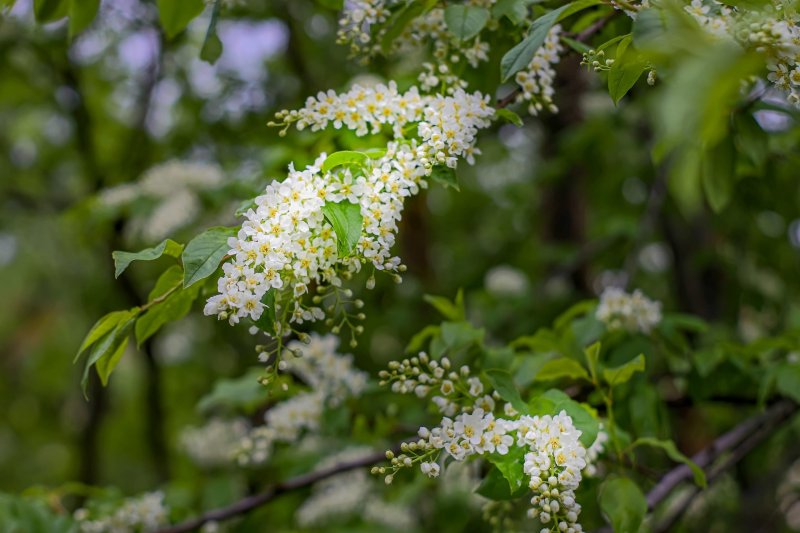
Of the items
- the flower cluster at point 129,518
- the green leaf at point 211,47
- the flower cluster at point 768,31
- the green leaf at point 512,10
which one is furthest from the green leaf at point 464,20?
the flower cluster at point 129,518

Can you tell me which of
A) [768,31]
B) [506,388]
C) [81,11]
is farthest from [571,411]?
[81,11]

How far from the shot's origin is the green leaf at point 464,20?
1.70m

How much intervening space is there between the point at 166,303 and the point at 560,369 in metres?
0.90

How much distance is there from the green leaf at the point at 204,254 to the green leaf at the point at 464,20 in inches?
26.7

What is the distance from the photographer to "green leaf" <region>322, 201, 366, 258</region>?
4.50ft

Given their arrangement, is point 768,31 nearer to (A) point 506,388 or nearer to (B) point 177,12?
(A) point 506,388

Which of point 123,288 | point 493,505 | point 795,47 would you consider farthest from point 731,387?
point 123,288

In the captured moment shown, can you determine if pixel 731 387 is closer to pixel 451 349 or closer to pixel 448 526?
pixel 451 349

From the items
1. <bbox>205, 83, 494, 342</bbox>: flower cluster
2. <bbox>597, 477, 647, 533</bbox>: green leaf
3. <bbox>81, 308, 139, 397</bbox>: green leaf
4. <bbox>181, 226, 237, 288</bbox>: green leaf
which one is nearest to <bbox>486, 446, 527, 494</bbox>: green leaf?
<bbox>597, 477, 647, 533</bbox>: green leaf

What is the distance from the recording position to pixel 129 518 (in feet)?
7.49

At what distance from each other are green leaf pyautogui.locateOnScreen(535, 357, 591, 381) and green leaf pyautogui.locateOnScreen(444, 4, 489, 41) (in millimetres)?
758

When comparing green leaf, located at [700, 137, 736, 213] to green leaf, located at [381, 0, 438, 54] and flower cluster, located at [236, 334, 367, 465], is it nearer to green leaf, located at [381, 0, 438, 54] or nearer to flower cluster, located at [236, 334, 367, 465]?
green leaf, located at [381, 0, 438, 54]

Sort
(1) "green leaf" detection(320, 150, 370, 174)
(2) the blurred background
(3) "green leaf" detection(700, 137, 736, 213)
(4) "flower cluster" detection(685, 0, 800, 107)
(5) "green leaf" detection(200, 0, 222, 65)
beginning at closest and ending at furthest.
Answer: (4) "flower cluster" detection(685, 0, 800, 107)
(3) "green leaf" detection(700, 137, 736, 213)
(1) "green leaf" detection(320, 150, 370, 174)
(5) "green leaf" detection(200, 0, 222, 65)
(2) the blurred background

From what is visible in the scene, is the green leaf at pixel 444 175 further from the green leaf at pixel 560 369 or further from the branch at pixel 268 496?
the branch at pixel 268 496
